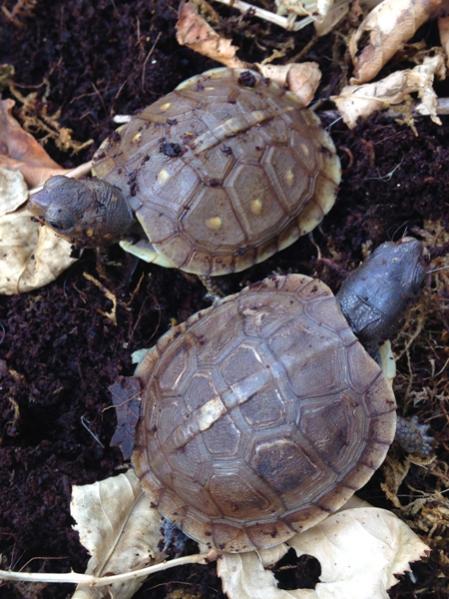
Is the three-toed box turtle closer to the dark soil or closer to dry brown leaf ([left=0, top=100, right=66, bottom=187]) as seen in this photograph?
the dark soil

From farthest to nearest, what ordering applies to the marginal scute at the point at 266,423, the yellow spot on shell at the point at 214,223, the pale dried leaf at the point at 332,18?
the pale dried leaf at the point at 332,18 < the yellow spot on shell at the point at 214,223 < the marginal scute at the point at 266,423

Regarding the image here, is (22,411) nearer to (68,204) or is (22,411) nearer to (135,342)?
(135,342)

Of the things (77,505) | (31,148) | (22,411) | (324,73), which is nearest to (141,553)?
(77,505)

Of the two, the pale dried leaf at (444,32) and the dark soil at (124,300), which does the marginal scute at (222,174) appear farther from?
the pale dried leaf at (444,32)

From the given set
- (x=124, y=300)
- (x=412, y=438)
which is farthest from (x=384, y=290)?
(x=124, y=300)

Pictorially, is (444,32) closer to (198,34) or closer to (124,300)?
(198,34)

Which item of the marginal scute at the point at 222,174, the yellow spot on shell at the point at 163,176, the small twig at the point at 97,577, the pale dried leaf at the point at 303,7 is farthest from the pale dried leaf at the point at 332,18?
the small twig at the point at 97,577

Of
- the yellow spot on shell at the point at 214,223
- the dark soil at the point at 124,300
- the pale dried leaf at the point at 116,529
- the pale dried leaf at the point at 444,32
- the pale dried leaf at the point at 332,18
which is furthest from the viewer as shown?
the pale dried leaf at the point at 332,18
